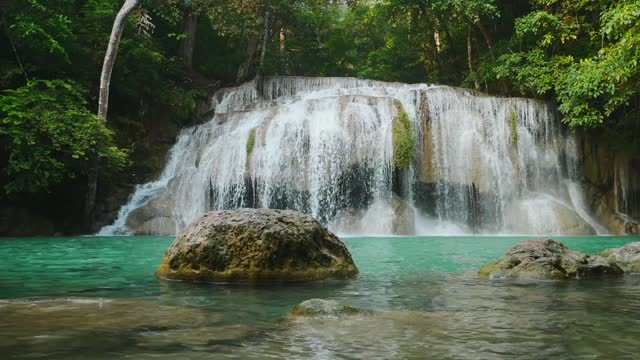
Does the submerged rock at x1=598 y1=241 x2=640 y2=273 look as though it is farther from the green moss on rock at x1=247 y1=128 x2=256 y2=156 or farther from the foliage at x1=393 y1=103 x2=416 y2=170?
the green moss on rock at x1=247 y1=128 x2=256 y2=156

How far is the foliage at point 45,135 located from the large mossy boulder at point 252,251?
999 centimetres

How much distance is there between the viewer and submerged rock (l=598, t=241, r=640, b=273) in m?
7.35

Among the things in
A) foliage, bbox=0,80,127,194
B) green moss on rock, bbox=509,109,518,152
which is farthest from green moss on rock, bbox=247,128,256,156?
green moss on rock, bbox=509,109,518,152

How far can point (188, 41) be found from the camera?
26125 millimetres

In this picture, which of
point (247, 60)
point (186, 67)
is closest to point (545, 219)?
point (247, 60)

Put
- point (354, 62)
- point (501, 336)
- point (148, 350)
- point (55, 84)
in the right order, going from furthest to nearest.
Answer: point (354, 62) < point (55, 84) < point (501, 336) < point (148, 350)

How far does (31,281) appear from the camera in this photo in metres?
6.61

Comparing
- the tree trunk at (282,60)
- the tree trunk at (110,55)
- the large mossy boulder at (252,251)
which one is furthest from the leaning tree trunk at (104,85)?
the tree trunk at (282,60)

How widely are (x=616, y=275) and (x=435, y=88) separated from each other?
1480cm

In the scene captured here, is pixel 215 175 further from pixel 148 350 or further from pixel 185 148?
pixel 148 350

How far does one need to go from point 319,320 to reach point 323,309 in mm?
161

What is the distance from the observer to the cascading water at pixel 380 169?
17969 mm

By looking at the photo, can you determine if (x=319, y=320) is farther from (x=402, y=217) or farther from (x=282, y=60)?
(x=282, y=60)

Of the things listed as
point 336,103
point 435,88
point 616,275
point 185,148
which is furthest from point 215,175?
point 616,275
